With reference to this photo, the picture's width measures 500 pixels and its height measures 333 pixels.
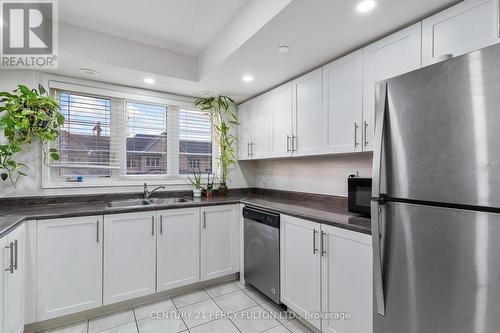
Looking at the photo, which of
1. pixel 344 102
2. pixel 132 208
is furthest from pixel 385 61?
pixel 132 208

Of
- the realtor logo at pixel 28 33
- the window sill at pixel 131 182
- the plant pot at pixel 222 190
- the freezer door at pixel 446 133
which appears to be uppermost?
the realtor logo at pixel 28 33

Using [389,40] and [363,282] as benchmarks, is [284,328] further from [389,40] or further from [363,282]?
[389,40]

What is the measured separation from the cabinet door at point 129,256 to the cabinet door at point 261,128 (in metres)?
1.42

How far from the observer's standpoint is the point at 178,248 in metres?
2.45

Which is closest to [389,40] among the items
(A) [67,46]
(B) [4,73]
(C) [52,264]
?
(A) [67,46]

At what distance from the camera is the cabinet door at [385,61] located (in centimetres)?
156

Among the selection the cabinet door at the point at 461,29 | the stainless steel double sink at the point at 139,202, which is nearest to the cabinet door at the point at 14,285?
the stainless steel double sink at the point at 139,202

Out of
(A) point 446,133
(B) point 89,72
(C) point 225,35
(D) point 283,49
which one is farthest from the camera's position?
(B) point 89,72

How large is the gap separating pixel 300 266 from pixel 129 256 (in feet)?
5.05

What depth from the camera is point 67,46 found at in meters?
2.06

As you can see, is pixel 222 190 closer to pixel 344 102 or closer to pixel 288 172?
pixel 288 172

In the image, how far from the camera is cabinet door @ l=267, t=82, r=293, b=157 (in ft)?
8.48

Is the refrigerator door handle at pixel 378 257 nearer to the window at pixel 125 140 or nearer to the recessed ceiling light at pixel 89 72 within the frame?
the window at pixel 125 140

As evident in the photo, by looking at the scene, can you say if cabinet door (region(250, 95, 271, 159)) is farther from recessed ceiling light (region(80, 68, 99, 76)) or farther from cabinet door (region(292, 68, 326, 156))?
recessed ceiling light (region(80, 68, 99, 76))
